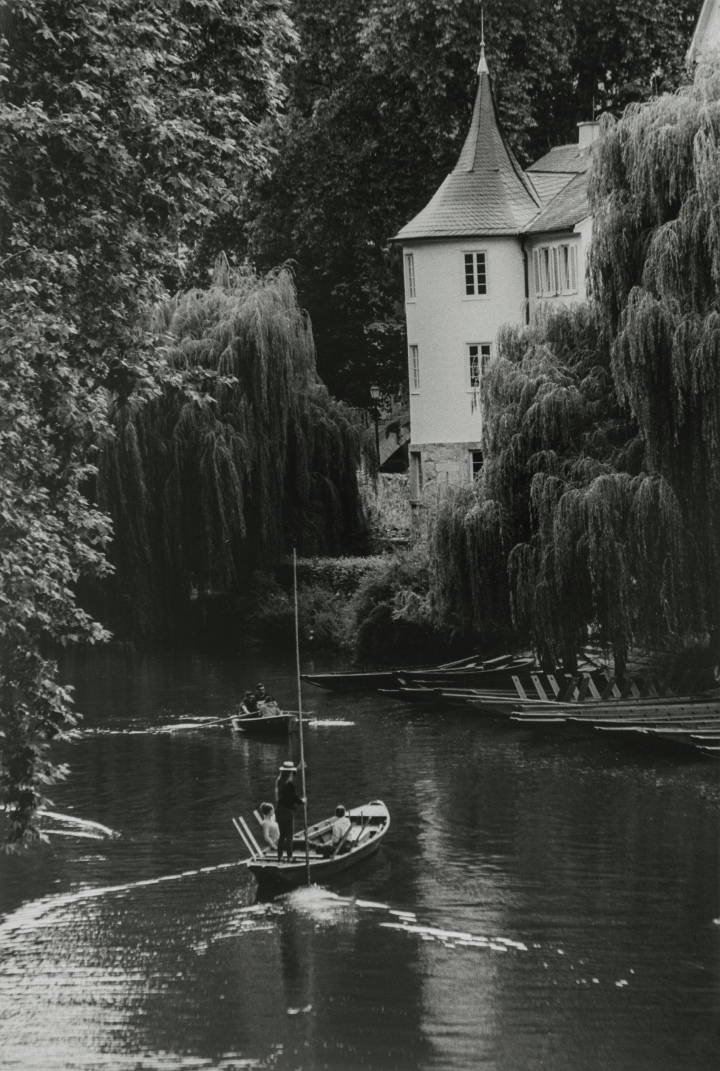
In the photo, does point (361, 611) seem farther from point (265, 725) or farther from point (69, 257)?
point (69, 257)

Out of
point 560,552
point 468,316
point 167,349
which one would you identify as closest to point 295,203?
point 468,316

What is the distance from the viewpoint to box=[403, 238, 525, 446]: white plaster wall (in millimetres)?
45750

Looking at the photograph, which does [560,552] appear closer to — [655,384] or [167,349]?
[655,384]

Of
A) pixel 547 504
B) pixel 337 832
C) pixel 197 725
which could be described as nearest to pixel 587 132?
pixel 547 504

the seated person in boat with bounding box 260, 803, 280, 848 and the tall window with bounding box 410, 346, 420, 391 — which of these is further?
the tall window with bounding box 410, 346, 420, 391

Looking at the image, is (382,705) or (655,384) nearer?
(655,384)

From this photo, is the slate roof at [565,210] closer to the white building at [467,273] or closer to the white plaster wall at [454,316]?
the white building at [467,273]

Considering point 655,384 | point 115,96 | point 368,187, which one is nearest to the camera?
point 115,96

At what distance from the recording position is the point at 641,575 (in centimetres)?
2644

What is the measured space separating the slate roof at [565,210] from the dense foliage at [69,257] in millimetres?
30683

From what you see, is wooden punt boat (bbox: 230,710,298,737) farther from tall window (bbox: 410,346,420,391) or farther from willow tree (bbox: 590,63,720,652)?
tall window (bbox: 410,346,420,391)

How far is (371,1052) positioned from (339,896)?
17.3 ft

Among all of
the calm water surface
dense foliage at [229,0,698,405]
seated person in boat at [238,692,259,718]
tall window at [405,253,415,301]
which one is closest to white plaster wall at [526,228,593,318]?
tall window at [405,253,415,301]

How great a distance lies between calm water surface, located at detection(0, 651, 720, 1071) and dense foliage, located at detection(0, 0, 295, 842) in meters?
4.01
